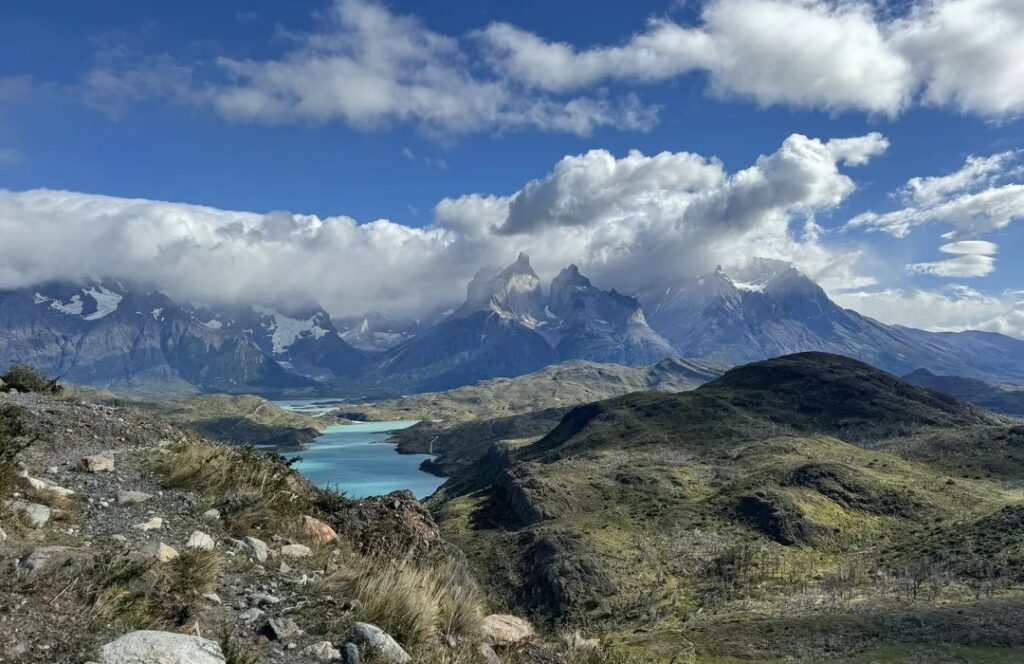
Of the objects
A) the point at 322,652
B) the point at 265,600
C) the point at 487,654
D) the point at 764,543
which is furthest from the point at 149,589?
the point at 764,543

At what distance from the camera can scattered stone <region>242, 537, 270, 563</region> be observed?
442 inches

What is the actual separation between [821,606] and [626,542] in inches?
1198

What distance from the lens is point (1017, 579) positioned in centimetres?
6800

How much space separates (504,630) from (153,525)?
20.9 feet

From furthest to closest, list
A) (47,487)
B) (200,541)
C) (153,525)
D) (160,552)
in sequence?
1. (47,487)
2. (153,525)
3. (200,541)
4. (160,552)

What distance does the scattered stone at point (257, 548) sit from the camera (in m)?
11.2

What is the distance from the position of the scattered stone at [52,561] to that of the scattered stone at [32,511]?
171 cm

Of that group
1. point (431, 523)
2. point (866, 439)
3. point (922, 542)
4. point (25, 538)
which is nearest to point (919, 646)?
point (922, 542)

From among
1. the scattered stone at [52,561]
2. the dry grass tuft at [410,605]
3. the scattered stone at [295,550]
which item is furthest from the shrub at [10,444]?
the dry grass tuft at [410,605]

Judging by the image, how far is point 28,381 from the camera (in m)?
27.8

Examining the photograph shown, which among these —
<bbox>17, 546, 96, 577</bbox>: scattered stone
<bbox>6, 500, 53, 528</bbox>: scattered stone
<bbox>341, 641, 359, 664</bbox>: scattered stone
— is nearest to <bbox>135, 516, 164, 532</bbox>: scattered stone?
<bbox>6, 500, 53, 528</bbox>: scattered stone

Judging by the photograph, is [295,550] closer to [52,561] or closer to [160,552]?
[160,552]

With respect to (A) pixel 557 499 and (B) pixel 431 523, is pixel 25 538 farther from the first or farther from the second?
(A) pixel 557 499

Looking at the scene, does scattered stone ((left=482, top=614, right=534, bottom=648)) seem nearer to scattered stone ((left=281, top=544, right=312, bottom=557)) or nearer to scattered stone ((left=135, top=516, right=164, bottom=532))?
scattered stone ((left=281, top=544, right=312, bottom=557))
